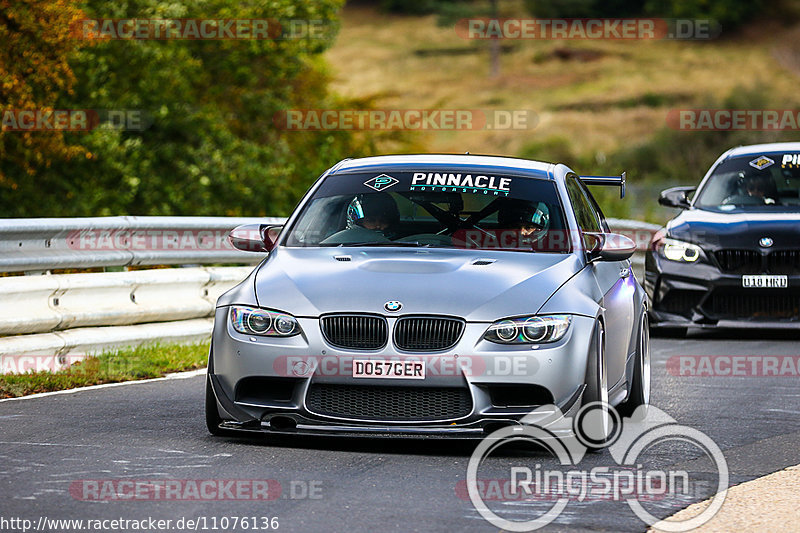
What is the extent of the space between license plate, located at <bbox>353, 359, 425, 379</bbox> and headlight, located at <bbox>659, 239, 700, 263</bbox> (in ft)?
22.9

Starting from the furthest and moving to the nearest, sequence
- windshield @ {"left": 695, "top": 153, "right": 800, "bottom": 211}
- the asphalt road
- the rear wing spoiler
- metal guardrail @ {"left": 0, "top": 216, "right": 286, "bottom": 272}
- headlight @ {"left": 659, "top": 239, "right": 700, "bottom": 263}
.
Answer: windshield @ {"left": 695, "top": 153, "right": 800, "bottom": 211} → headlight @ {"left": 659, "top": 239, "right": 700, "bottom": 263} → metal guardrail @ {"left": 0, "top": 216, "right": 286, "bottom": 272} → the rear wing spoiler → the asphalt road

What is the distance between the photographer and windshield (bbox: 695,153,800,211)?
14.3 metres

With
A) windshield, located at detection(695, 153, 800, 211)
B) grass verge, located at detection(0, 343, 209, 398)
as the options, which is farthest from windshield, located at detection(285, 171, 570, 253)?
windshield, located at detection(695, 153, 800, 211)

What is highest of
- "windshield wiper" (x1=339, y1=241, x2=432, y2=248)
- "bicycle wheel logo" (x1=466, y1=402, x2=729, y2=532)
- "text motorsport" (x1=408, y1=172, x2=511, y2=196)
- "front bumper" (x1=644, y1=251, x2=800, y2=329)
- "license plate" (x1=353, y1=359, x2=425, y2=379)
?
"text motorsport" (x1=408, y1=172, x2=511, y2=196)

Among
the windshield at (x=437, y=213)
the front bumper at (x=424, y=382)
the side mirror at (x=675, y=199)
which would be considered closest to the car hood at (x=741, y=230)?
the side mirror at (x=675, y=199)

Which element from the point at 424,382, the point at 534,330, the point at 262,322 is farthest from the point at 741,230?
the point at 262,322

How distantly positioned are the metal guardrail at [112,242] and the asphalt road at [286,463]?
1355 millimetres

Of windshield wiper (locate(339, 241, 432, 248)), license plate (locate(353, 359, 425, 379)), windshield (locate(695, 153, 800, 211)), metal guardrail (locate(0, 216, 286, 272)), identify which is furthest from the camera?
windshield (locate(695, 153, 800, 211))

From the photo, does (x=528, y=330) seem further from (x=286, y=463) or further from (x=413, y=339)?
(x=286, y=463)

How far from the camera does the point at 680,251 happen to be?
44.9 feet

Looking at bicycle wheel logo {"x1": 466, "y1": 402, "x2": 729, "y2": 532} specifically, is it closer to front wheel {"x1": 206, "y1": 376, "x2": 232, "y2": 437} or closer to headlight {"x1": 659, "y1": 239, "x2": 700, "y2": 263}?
front wheel {"x1": 206, "y1": 376, "x2": 232, "y2": 437}

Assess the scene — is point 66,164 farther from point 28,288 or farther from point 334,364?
point 334,364

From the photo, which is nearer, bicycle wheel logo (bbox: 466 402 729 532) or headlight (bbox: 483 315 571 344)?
bicycle wheel logo (bbox: 466 402 729 532)

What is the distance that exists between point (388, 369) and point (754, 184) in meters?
8.23
